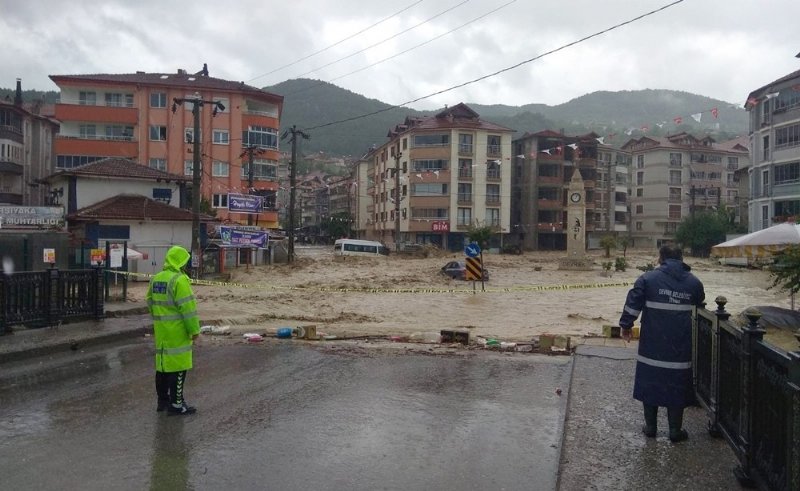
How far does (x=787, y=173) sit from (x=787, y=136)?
104 inches

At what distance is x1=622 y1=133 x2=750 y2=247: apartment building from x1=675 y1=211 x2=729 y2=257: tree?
13541 millimetres

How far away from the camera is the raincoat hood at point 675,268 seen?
17.6 feet

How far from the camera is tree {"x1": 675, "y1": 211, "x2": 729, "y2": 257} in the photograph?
216ft

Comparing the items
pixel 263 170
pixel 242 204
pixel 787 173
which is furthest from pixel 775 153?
pixel 263 170

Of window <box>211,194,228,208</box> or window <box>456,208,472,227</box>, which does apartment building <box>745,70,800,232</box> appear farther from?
window <box>211,194,228,208</box>

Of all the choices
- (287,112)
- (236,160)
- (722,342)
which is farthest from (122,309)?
(287,112)

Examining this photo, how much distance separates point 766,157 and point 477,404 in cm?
5020

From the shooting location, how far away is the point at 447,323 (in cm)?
1842

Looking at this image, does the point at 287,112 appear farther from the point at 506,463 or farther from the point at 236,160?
the point at 506,463

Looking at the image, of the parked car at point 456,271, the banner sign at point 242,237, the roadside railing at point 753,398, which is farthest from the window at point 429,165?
the roadside railing at point 753,398

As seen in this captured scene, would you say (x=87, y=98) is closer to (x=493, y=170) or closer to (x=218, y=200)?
(x=218, y=200)

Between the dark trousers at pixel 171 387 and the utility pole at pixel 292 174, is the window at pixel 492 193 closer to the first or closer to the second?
the utility pole at pixel 292 174

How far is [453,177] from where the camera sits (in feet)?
225

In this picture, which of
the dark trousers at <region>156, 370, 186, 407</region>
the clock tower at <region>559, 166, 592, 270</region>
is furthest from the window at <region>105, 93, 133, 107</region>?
the dark trousers at <region>156, 370, 186, 407</region>
